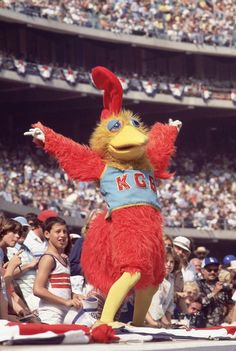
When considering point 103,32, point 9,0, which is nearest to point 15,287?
point 9,0

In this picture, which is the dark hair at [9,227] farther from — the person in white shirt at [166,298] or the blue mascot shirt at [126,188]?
the person in white shirt at [166,298]

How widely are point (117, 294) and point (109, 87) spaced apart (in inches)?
70.5

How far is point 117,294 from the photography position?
307 inches

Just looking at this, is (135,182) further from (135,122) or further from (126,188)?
(135,122)

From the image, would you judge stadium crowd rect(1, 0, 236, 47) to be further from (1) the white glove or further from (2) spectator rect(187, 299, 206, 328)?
(1) the white glove

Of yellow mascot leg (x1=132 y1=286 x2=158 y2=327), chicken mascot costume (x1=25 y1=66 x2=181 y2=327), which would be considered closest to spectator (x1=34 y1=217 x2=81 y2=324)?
chicken mascot costume (x1=25 y1=66 x2=181 y2=327)

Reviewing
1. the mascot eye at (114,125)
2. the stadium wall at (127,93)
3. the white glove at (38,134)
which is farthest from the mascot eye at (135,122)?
the stadium wall at (127,93)

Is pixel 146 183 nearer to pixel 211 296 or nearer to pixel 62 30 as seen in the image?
pixel 211 296

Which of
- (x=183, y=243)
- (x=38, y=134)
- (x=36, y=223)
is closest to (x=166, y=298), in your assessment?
(x=36, y=223)

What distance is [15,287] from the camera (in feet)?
29.2

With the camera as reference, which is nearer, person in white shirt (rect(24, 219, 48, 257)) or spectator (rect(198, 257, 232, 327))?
person in white shirt (rect(24, 219, 48, 257))

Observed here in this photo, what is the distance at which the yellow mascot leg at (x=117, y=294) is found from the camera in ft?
25.5

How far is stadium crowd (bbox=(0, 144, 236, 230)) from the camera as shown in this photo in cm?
3061

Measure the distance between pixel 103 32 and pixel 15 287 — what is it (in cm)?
2857
